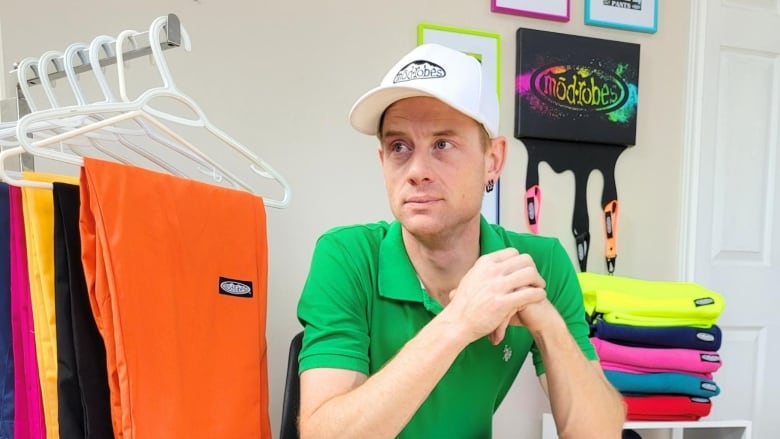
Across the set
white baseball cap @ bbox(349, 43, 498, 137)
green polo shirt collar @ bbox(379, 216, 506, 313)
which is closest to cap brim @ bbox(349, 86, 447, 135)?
white baseball cap @ bbox(349, 43, 498, 137)

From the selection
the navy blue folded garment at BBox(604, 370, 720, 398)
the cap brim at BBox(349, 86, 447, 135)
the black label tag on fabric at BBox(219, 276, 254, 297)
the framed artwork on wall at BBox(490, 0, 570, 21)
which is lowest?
the navy blue folded garment at BBox(604, 370, 720, 398)

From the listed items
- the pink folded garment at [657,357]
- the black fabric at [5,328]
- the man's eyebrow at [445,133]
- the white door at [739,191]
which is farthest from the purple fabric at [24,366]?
the white door at [739,191]

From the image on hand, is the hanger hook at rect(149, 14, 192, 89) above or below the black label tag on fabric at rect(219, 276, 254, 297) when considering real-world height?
above

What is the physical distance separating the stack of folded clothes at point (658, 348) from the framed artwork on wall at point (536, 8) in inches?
35.3

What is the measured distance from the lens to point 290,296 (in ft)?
4.80

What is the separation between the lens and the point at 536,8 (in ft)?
5.40

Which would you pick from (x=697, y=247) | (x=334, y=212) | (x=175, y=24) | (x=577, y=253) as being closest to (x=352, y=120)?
(x=175, y=24)

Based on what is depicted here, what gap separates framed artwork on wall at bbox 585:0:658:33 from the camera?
5.64ft

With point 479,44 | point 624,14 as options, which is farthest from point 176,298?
point 624,14

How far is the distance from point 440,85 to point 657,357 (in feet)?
3.69

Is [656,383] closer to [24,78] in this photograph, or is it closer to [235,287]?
[235,287]

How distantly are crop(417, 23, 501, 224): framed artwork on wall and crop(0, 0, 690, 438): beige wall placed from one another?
0.03m

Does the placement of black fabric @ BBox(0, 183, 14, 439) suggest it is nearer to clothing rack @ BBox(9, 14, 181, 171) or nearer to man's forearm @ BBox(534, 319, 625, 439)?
clothing rack @ BBox(9, 14, 181, 171)

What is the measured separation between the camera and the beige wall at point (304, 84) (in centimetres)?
131
